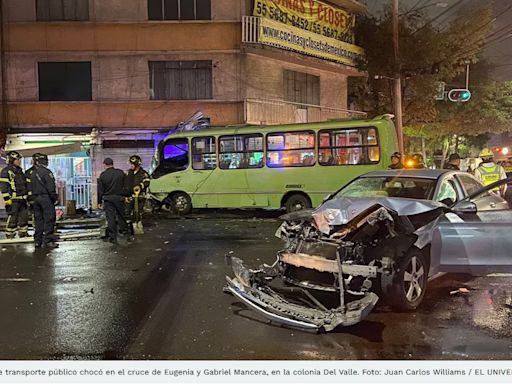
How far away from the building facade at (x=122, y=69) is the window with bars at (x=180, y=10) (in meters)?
0.04

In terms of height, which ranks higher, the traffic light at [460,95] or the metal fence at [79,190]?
the traffic light at [460,95]

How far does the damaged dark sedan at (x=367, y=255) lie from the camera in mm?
4910

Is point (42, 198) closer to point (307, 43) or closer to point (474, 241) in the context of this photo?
point (474, 241)

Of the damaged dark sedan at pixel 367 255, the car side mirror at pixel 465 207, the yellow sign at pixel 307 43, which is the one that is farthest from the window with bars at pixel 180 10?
the car side mirror at pixel 465 207

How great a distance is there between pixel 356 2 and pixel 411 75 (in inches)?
157

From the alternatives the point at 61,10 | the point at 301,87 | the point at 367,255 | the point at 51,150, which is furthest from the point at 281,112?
the point at 367,255

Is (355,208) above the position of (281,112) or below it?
below

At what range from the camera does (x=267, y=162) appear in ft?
46.6

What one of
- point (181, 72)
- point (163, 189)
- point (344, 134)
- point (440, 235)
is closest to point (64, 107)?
point (181, 72)

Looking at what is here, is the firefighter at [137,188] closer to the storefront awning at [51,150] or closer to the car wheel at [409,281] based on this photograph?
the storefront awning at [51,150]

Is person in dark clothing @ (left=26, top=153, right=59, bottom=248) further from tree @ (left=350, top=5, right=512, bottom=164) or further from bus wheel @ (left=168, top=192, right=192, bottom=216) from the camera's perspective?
tree @ (left=350, top=5, right=512, bottom=164)

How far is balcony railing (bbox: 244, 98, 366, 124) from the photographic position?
18.7 m

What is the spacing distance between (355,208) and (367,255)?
19.4 inches

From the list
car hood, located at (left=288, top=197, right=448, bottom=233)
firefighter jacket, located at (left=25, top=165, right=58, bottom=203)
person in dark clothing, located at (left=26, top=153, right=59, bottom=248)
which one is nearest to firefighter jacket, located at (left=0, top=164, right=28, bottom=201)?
person in dark clothing, located at (left=26, top=153, right=59, bottom=248)
